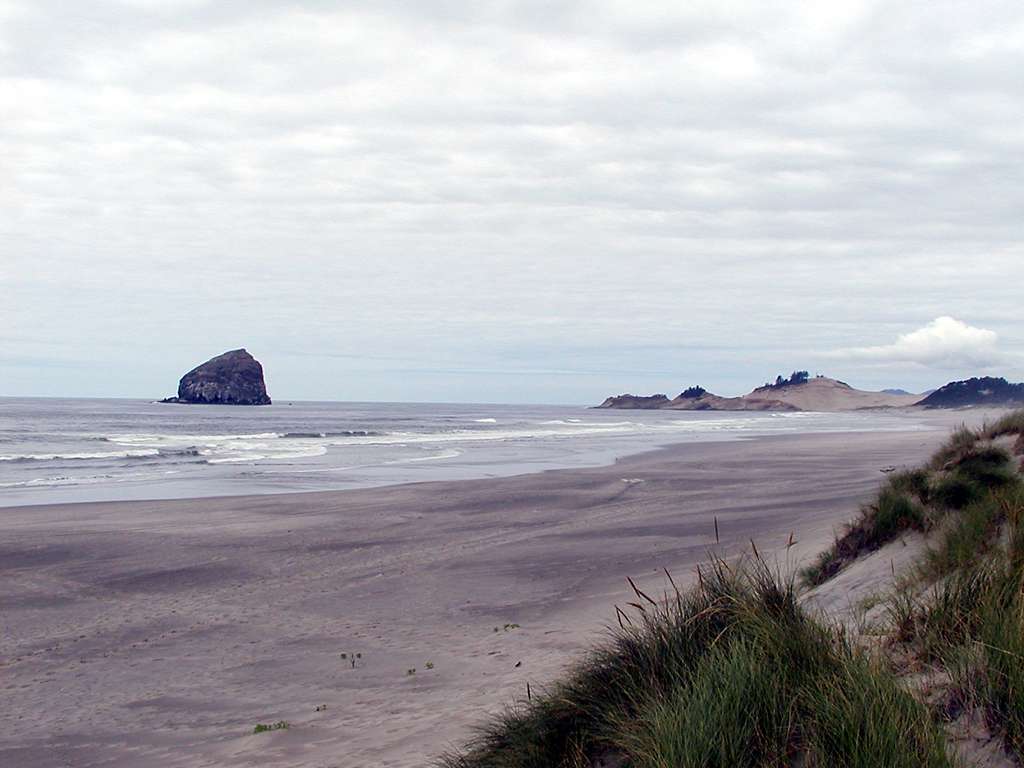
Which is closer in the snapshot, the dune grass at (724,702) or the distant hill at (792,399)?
the dune grass at (724,702)

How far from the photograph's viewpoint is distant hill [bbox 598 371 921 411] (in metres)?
160

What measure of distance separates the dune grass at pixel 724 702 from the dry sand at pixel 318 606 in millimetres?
1487

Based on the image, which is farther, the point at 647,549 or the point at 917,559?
the point at 647,549

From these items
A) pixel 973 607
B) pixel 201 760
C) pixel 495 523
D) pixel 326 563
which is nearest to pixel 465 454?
pixel 495 523

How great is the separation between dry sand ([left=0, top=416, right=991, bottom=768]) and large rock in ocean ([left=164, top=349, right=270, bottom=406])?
418ft

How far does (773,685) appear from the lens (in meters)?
3.82

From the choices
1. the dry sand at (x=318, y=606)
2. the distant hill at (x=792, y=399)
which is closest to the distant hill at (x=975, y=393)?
the distant hill at (x=792, y=399)

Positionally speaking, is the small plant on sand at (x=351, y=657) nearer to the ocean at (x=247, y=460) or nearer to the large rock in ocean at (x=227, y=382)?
the ocean at (x=247, y=460)

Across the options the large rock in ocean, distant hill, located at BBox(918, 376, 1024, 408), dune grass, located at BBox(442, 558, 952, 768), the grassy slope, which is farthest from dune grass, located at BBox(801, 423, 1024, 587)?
the large rock in ocean

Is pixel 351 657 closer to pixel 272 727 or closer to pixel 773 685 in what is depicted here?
pixel 272 727

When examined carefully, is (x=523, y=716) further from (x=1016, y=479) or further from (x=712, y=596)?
(x=1016, y=479)

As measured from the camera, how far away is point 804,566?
948 cm

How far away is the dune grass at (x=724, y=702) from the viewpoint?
347cm

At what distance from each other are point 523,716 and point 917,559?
3.16 m
